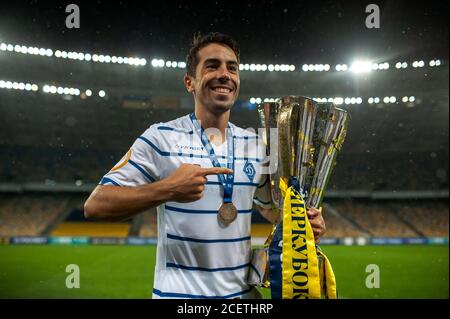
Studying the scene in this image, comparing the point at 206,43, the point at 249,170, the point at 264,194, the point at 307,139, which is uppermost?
the point at 206,43

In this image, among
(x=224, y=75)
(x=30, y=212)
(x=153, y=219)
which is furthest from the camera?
(x=30, y=212)

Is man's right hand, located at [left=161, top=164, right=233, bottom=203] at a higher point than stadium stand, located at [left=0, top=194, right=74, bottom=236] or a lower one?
higher

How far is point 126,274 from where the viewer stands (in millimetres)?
8500

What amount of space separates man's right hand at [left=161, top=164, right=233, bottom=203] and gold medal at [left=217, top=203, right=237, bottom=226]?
0.22 meters

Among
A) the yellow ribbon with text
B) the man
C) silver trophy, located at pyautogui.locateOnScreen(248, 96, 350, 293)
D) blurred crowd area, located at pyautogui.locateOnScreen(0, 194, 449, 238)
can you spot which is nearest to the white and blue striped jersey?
the man

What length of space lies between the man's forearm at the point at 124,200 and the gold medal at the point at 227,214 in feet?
0.93

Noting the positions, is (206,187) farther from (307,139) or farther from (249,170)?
(307,139)

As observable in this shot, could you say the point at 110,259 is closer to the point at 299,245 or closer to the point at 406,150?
the point at 299,245

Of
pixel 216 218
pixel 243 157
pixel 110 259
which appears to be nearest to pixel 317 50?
pixel 243 157

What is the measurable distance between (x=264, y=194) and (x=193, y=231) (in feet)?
1.22

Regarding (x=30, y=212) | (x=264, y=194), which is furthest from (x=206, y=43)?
(x=30, y=212)

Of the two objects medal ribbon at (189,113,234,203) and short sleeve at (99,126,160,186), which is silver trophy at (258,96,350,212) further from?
short sleeve at (99,126,160,186)

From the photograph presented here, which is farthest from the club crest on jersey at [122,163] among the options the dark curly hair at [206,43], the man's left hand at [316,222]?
the man's left hand at [316,222]

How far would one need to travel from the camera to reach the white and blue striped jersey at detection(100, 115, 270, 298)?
57.5 inches
